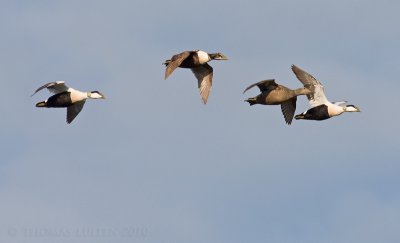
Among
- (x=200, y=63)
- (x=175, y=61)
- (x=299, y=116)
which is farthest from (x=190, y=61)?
(x=299, y=116)

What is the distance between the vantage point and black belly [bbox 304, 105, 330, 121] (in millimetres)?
63188

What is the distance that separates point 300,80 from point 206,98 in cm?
364

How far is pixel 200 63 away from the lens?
63000 mm

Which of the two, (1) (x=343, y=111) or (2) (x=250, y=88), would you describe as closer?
(2) (x=250, y=88)

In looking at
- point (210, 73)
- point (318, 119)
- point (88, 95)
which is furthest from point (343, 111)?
point (88, 95)

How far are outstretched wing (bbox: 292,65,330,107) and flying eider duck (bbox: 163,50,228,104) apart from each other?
298cm

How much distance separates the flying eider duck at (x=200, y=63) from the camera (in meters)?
61.4

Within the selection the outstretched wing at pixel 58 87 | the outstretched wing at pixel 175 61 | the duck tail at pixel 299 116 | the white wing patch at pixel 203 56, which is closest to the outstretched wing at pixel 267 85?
the duck tail at pixel 299 116

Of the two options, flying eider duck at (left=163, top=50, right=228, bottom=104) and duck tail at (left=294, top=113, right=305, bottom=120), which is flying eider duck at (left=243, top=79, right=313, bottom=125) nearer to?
duck tail at (left=294, top=113, right=305, bottom=120)

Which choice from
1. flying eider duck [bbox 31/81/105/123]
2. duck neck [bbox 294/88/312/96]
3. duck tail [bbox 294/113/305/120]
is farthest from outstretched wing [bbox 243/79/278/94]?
flying eider duck [bbox 31/81/105/123]

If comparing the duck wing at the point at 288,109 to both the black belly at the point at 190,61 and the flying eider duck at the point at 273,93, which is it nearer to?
the flying eider duck at the point at 273,93

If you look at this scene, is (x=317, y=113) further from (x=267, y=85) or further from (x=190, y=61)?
(x=190, y=61)

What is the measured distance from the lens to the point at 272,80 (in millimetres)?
61156

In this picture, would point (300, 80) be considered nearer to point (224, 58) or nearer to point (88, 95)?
point (224, 58)
